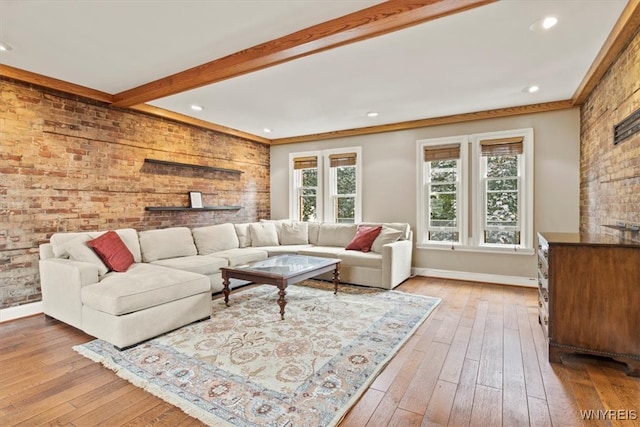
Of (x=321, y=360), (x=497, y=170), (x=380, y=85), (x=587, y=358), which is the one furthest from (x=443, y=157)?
(x=321, y=360)

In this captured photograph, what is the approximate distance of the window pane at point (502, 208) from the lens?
4.69 meters

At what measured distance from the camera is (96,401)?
6.40ft

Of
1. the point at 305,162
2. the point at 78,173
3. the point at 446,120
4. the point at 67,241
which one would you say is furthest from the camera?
the point at 305,162

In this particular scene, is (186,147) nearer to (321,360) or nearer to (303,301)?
(303,301)

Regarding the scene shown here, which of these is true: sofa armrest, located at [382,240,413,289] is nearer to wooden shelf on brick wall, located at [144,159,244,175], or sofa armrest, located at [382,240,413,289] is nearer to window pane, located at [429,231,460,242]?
window pane, located at [429,231,460,242]

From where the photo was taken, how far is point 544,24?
2.43 m

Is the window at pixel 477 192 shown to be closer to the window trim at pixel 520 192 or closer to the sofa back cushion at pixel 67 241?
the window trim at pixel 520 192

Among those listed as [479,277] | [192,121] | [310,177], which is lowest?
[479,277]

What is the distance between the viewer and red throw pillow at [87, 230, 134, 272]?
3400 millimetres

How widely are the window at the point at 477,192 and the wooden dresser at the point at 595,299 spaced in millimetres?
2278

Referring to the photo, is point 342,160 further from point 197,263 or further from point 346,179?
point 197,263

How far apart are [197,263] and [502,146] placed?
14.7 ft

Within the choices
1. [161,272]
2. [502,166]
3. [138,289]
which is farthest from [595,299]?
[161,272]

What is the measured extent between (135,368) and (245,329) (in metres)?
0.93
